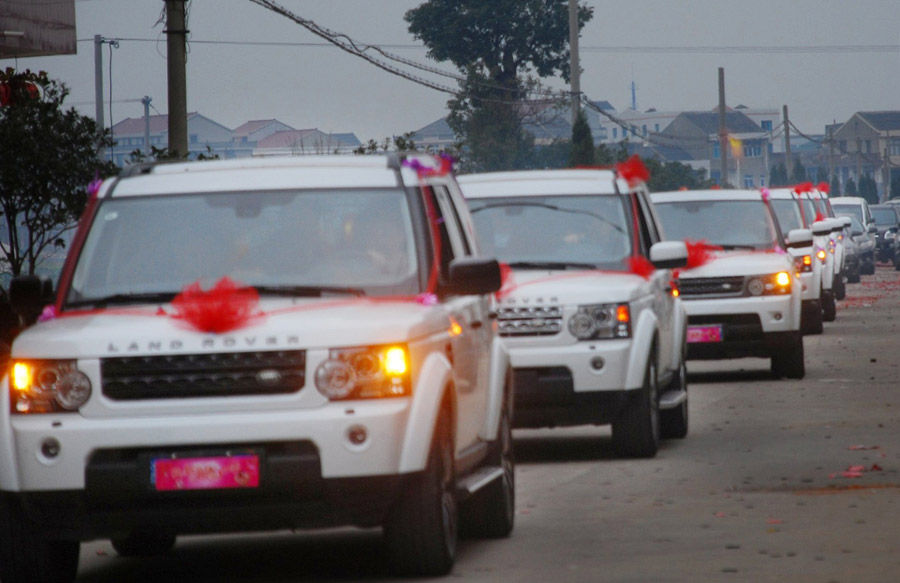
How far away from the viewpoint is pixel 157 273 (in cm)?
907

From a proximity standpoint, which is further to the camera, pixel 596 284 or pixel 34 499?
pixel 596 284

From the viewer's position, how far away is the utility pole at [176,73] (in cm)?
2312

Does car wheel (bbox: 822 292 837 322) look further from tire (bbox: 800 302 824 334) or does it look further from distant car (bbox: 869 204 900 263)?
distant car (bbox: 869 204 900 263)

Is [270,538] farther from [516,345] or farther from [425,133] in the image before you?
[425,133]

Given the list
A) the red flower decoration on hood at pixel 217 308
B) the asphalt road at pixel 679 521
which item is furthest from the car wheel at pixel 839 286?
the red flower decoration on hood at pixel 217 308

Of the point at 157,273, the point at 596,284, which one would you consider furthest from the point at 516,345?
the point at 157,273

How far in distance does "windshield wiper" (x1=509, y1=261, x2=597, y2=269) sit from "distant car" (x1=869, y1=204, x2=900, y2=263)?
155 ft

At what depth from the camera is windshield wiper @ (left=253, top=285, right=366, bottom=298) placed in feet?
28.9

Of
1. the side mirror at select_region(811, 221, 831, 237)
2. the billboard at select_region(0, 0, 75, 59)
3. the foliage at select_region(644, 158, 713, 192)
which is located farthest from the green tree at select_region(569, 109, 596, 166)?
the side mirror at select_region(811, 221, 831, 237)

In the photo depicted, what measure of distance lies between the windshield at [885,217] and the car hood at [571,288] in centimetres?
5420

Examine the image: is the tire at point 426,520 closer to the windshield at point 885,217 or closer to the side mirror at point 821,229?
the side mirror at point 821,229

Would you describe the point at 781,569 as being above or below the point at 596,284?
below

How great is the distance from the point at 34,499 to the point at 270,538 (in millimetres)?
2540

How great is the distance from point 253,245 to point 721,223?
12662 mm
